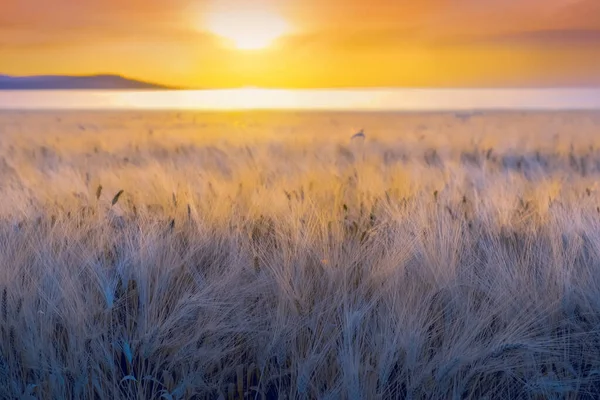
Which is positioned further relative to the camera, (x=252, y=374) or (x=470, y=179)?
(x=470, y=179)

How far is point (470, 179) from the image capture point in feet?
17.0

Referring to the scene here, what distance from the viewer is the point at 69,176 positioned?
4.86 m

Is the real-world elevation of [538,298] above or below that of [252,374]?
above

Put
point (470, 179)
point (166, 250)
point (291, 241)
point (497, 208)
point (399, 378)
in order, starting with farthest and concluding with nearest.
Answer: point (470, 179)
point (497, 208)
point (291, 241)
point (166, 250)
point (399, 378)

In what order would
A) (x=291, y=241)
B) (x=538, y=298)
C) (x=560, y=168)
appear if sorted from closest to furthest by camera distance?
1. (x=538, y=298)
2. (x=291, y=241)
3. (x=560, y=168)

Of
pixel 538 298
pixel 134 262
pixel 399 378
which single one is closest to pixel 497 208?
pixel 538 298

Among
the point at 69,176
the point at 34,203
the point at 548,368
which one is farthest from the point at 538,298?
the point at 69,176

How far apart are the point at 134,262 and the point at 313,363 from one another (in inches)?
31.5

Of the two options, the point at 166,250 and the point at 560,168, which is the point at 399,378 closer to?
the point at 166,250

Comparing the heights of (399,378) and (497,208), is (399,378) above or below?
below

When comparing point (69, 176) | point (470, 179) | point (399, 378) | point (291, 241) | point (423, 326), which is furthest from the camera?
point (470, 179)

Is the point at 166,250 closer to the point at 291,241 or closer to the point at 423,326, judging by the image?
the point at 291,241

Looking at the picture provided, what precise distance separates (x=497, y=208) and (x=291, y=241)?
1.30 metres

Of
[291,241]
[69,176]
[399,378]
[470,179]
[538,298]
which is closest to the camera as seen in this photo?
[399,378]
